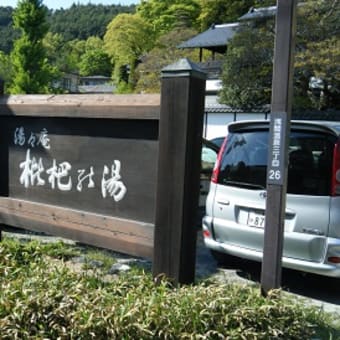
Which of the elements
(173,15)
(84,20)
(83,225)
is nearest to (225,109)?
(83,225)

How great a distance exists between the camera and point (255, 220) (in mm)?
4434

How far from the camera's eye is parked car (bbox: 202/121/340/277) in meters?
4.06

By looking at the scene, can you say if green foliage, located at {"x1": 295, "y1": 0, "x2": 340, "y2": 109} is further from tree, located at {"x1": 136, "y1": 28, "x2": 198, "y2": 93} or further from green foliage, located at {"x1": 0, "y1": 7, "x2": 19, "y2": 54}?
green foliage, located at {"x1": 0, "y1": 7, "x2": 19, "y2": 54}

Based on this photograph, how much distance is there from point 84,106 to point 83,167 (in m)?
0.50

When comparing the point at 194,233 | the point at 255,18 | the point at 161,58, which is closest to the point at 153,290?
the point at 194,233

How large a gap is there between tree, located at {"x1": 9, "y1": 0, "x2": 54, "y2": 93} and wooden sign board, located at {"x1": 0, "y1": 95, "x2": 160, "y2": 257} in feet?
91.6

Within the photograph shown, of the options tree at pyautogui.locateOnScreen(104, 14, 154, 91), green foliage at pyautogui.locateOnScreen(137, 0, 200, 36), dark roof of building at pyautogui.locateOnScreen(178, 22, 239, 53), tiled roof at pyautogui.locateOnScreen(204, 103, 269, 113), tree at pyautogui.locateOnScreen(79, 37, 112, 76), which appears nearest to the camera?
tiled roof at pyautogui.locateOnScreen(204, 103, 269, 113)

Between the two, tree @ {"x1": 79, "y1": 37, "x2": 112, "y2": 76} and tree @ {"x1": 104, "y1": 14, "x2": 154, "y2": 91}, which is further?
tree @ {"x1": 79, "y1": 37, "x2": 112, "y2": 76}

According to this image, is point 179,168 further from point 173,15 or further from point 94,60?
point 94,60

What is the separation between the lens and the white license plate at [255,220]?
172 inches

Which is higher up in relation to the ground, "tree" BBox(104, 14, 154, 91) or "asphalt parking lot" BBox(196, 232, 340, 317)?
"tree" BBox(104, 14, 154, 91)

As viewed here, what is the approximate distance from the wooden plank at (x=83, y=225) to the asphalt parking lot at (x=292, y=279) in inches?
63.6

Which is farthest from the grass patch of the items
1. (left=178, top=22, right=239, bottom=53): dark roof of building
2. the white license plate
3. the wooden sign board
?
(left=178, top=22, right=239, bottom=53): dark roof of building

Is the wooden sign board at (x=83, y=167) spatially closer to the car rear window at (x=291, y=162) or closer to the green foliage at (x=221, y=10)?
the car rear window at (x=291, y=162)
